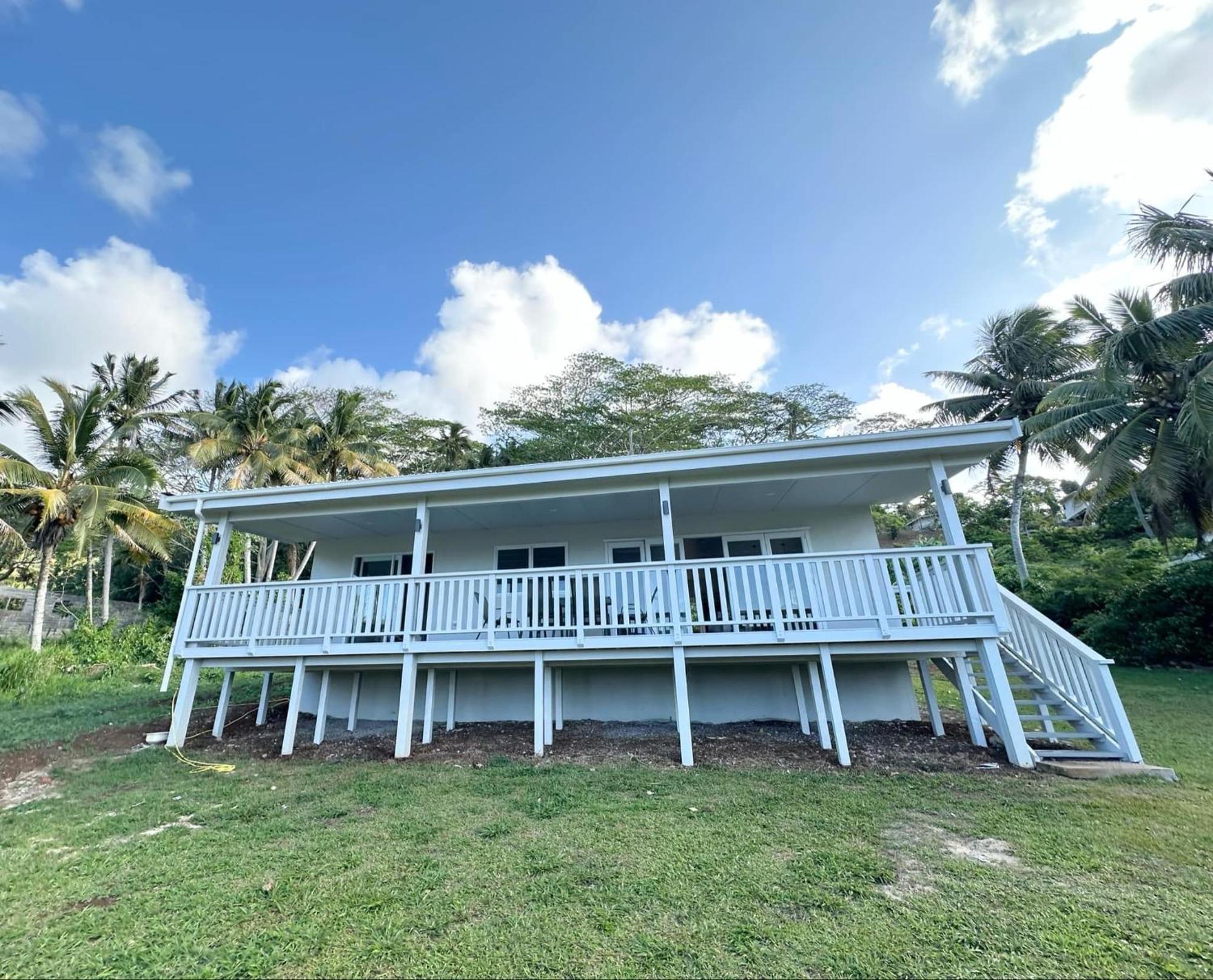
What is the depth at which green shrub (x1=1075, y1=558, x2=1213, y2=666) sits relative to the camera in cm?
1101

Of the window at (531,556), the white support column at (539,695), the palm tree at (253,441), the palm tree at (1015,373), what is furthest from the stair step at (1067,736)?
the palm tree at (253,441)

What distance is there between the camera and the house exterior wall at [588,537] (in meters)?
8.48

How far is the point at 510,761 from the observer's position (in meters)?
6.32

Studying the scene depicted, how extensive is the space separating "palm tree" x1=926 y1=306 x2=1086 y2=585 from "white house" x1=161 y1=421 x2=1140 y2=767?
12.2m

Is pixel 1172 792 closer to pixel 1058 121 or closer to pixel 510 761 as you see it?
pixel 510 761

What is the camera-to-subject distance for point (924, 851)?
11.7ft

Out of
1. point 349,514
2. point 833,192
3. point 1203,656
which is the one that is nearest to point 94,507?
point 349,514

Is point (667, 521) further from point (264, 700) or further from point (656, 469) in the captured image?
point (264, 700)

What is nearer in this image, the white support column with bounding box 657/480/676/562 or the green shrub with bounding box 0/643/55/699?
the white support column with bounding box 657/480/676/562

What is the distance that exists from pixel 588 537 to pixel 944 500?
17.6 ft

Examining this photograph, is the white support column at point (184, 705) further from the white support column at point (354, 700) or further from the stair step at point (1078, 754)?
the stair step at point (1078, 754)

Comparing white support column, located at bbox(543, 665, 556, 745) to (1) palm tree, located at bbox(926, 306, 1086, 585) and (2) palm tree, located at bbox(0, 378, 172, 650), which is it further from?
(1) palm tree, located at bbox(926, 306, 1086, 585)

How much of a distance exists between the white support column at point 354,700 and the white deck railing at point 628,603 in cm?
150

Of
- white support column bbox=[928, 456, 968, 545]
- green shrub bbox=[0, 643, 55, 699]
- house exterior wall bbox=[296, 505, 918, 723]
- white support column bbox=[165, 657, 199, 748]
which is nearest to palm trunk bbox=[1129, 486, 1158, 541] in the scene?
house exterior wall bbox=[296, 505, 918, 723]
